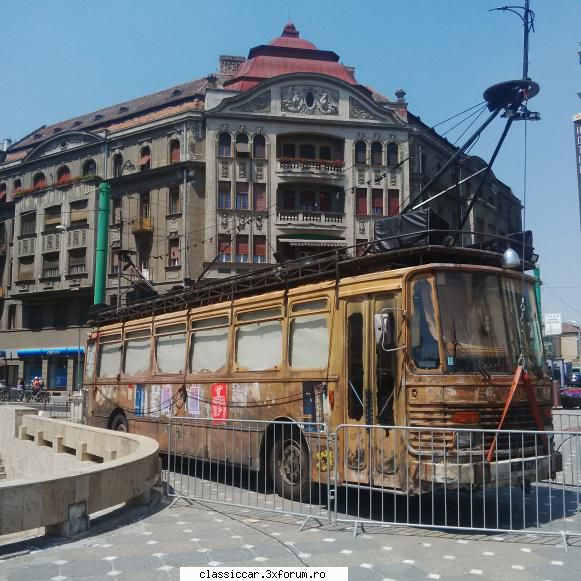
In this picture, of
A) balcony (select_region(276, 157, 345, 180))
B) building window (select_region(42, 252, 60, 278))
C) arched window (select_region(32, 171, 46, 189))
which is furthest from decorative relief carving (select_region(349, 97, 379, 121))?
arched window (select_region(32, 171, 46, 189))

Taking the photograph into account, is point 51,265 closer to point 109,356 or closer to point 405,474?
point 109,356

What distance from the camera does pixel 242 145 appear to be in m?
39.5

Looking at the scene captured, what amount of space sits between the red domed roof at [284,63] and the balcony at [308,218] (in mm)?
8329

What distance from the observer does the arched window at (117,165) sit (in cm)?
4375

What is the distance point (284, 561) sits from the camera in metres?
6.23

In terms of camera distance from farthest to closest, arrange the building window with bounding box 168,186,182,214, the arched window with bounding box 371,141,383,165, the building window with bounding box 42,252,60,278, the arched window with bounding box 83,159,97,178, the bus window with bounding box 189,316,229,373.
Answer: the building window with bounding box 42,252,60,278 → the arched window with bounding box 83,159,97,178 → the building window with bounding box 168,186,182,214 → the arched window with bounding box 371,141,383,165 → the bus window with bounding box 189,316,229,373

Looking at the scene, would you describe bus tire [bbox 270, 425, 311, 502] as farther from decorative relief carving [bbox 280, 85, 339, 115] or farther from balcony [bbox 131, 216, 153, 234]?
balcony [bbox 131, 216, 153, 234]

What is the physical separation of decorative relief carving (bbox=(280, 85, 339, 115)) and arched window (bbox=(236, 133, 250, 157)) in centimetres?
276

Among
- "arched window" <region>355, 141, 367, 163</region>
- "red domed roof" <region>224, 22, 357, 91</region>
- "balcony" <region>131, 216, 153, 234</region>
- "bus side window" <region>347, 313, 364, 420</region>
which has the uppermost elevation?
"red domed roof" <region>224, 22, 357, 91</region>

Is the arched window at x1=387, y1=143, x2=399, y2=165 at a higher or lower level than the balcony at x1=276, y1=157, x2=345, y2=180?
higher

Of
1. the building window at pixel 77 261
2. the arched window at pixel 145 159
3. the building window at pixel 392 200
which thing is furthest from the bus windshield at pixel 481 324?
the building window at pixel 77 261

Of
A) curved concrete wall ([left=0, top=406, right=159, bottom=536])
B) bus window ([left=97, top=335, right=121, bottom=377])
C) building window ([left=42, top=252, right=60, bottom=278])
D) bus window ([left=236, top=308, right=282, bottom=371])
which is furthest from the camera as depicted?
building window ([left=42, top=252, right=60, bottom=278])

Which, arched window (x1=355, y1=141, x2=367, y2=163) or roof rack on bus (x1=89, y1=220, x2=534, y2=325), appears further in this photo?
arched window (x1=355, y1=141, x2=367, y2=163)

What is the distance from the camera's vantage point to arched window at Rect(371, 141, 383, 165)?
132 feet
